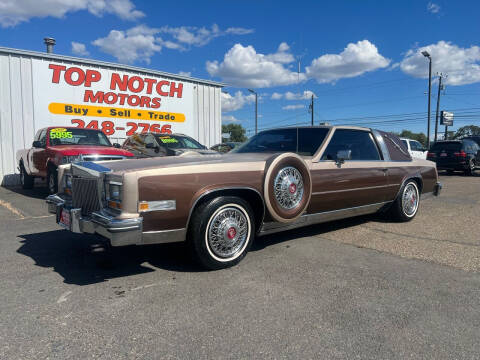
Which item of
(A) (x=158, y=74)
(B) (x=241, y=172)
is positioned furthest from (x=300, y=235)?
(A) (x=158, y=74)

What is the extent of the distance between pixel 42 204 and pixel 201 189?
220 inches

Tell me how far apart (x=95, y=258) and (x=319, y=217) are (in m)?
2.64

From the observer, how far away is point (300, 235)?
488cm

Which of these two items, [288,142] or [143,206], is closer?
[143,206]

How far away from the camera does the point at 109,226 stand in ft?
9.50

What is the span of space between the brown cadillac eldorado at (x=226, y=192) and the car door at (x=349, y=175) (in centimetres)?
1

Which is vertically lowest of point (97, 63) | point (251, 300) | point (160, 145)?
point (251, 300)

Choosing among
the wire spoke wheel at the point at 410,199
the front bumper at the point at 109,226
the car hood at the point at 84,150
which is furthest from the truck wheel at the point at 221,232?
the car hood at the point at 84,150

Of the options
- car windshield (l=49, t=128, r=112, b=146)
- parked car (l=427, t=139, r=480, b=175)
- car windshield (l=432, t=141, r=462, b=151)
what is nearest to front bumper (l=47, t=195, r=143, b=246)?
car windshield (l=49, t=128, r=112, b=146)

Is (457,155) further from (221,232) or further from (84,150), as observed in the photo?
(221,232)

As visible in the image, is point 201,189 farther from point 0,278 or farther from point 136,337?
point 0,278

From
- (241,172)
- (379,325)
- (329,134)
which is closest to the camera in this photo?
(379,325)

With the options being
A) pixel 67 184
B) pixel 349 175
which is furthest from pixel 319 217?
pixel 67 184

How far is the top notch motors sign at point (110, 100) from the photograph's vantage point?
1171 centimetres
